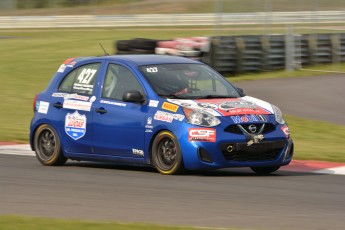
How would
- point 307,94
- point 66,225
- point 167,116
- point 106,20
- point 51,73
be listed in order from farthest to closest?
point 106,20, point 51,73, point 307,94, point 167,116, point 66,225

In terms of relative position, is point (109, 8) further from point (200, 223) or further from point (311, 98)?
point (200, 223)

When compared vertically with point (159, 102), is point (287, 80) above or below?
below

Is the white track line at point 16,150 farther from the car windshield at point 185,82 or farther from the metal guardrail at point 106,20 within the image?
the metal guardrail at point 106,20

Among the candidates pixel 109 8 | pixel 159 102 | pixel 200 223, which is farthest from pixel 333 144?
pixel 109 8

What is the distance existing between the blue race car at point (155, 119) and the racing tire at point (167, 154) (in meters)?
0.01

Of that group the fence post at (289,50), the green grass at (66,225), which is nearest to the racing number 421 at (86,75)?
the green grass at (66,225)

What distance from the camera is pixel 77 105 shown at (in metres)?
11.8

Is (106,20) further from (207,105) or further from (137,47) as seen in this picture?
(207,105)

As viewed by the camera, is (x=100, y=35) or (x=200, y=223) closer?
(x=200, y=223)

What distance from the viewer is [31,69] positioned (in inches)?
1113

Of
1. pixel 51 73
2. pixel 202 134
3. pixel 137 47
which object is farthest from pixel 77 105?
pixel 51 73

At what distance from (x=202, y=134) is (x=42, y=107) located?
268 cm

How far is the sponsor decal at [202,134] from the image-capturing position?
1047 cm

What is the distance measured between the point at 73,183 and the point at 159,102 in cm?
147
